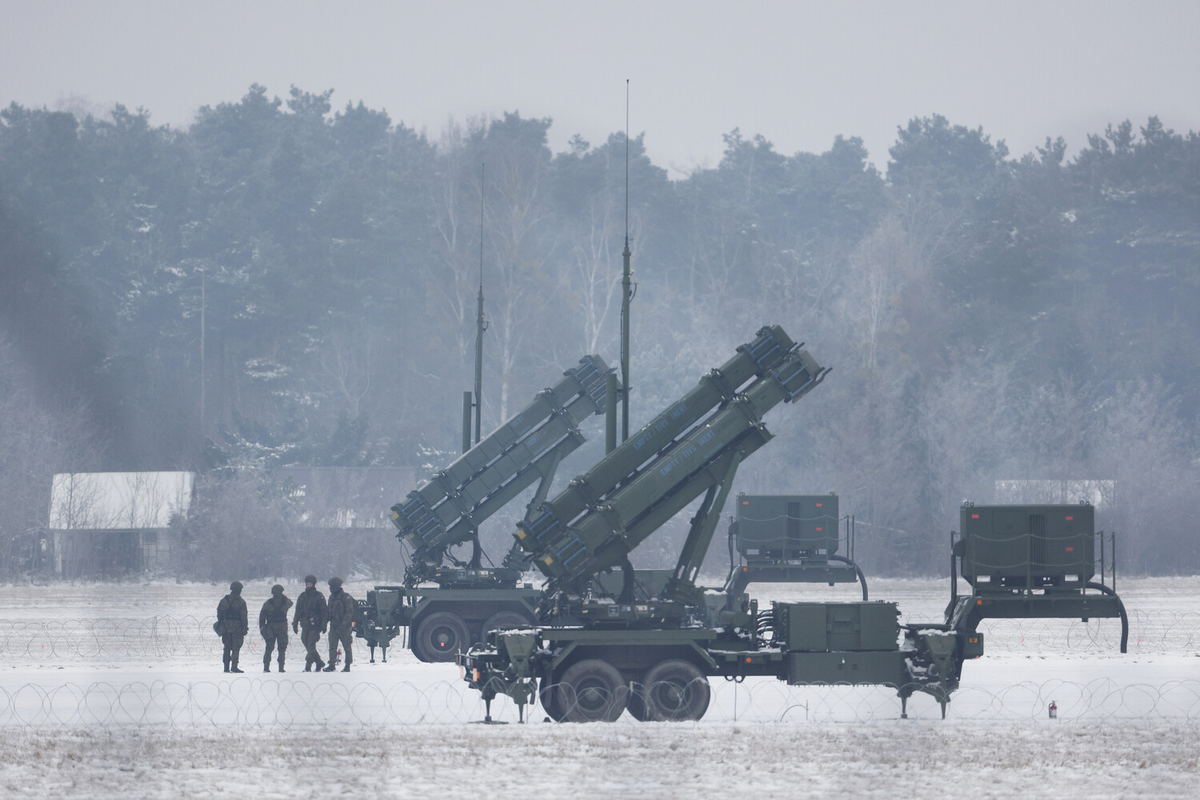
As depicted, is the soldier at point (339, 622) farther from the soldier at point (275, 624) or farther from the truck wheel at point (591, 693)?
the truck wheel at point (591, 693)

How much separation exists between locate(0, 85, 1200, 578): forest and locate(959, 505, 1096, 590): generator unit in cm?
4346

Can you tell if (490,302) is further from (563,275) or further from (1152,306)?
(1152,306)

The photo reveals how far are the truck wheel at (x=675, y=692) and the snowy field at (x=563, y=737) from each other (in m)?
0.41

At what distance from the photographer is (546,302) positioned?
78938 millimetres

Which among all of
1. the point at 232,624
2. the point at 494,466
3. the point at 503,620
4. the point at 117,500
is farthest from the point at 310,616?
the point at 117,500

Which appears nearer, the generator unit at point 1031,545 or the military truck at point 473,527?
the generator unit at point 1031,545

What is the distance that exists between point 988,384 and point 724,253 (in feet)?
62.2

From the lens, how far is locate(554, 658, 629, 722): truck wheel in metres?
18.7

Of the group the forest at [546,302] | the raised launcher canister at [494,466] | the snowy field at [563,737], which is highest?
the forest at [546,302]

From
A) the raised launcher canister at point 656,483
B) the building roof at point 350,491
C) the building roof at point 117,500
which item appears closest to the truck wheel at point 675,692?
the raised launcher canister at point 656,483

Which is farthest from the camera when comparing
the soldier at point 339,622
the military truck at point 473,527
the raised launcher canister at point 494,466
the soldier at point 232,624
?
the raised launcher canister at point 494,466

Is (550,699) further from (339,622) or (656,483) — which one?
(339,622)

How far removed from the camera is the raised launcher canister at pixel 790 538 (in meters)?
29.2

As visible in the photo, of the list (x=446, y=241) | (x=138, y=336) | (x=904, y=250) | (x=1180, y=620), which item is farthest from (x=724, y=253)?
(x=1180, y=620)
